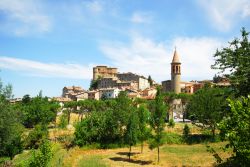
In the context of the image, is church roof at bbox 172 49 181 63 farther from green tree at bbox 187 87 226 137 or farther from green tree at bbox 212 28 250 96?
green tree at bbox 212 28 250 96

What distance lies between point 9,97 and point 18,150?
13.0 m

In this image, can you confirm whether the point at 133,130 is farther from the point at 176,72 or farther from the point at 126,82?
the point at 126,82

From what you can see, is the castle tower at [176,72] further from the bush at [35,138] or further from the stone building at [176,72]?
the bush at [35,138]

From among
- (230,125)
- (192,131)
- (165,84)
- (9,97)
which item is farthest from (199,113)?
(165,84)

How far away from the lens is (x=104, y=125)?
204 feet

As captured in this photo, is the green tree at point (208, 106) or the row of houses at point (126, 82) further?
the row of houses at point (126, 82)

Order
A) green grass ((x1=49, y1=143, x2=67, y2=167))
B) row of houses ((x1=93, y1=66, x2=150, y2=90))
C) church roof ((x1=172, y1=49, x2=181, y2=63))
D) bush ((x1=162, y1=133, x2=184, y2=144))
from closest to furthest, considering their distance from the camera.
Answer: green grass ((x1=49, y1=143, x2=67, y2=167)), bush ((x1=162, y1=133, x2=184, y2=144)), church roof ((x1=172, y1=49, x2=181, y2=63)), row of houses ((x1=93, y1=66, x2=150, y2=90))

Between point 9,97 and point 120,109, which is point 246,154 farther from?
point 120,109

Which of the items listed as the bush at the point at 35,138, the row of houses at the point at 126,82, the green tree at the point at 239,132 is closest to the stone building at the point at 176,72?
the row of houses at the point at 126,82

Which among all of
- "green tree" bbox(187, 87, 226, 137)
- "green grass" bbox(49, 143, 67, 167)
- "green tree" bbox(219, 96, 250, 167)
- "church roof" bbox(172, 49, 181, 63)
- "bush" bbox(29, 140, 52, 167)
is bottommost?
"green grass" bbox(49, 143, 67, 167)

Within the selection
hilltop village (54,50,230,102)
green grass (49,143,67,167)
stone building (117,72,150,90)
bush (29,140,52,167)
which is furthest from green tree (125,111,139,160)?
stone building (117,72,150,90)

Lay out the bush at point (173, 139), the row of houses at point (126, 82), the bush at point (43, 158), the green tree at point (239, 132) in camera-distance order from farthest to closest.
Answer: the row of houses at point (126, 82), the bush at point (173, 139), the bush at point (43, 158), the green tree at point (239, 132)

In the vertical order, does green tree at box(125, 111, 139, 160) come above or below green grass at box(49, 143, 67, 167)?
above

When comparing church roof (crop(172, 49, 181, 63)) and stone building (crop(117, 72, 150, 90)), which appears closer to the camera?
church roof (crop(172, 49, 181, 63))
